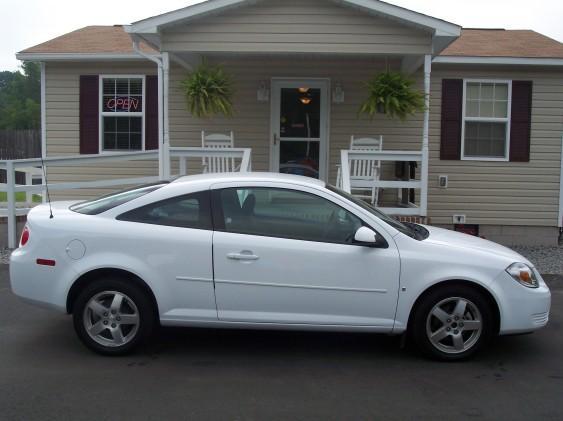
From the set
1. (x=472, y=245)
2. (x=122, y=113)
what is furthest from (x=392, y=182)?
(x=122, y=113)

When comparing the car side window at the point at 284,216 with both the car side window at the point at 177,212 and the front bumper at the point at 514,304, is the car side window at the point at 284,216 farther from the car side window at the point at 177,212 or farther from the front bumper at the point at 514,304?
the front bumper at the point at 514,304

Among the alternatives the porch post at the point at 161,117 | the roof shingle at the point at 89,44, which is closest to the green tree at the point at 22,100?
the roof shingle at the point at 89,44

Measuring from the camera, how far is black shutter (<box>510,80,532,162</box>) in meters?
11.8

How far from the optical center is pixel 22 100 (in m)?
62.2

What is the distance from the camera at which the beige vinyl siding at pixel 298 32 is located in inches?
382

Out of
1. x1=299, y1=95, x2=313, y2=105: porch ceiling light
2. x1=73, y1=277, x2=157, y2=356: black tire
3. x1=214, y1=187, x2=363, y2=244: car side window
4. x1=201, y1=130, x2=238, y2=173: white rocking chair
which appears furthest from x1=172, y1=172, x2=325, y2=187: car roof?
x1=299, y1=95, x2=313, y2=105: porch ceiling light

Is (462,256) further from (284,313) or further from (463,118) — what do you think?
(463,118)

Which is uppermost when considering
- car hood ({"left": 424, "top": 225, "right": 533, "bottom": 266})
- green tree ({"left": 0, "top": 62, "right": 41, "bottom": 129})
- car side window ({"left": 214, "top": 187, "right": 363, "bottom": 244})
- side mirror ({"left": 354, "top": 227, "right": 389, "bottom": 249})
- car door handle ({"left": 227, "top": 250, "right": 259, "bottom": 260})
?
green tree ({"left": 0, "top": 62, "right": 41, "bottom": 129})

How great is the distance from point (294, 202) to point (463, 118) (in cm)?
726

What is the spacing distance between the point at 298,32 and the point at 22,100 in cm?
5819

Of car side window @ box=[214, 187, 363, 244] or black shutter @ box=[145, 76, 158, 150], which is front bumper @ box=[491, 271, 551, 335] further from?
black shutter @ box=[145, 76, 158, 150]

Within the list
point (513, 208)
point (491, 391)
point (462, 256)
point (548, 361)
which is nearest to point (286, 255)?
point (462, 256)

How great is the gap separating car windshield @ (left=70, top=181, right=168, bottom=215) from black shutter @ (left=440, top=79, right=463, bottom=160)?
287 inches

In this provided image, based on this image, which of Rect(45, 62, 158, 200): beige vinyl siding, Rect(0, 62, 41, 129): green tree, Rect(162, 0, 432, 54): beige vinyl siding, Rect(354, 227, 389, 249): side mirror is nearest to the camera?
Rect(354, 227, 389, 249): side mirror
